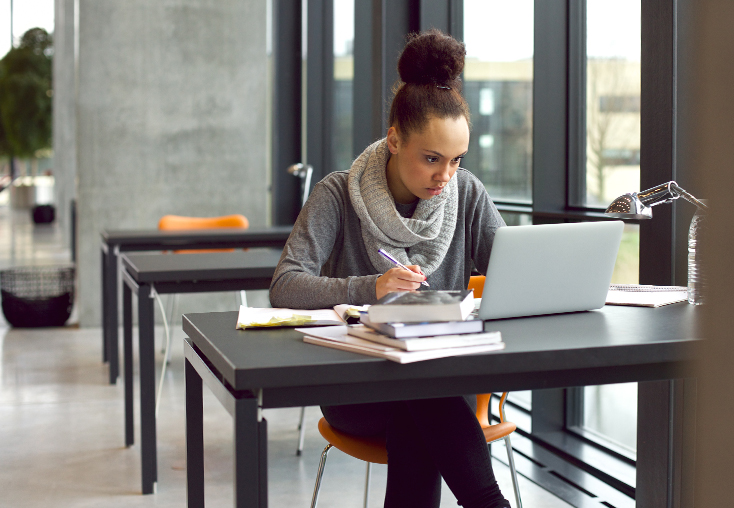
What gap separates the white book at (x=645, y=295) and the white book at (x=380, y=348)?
1.78 feet

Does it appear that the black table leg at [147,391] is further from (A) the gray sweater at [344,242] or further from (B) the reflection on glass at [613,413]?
(B) the reflection on glass at [613,413]

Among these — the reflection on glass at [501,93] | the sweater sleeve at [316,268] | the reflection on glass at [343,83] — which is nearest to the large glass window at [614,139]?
the reflection on glass at [501,93]

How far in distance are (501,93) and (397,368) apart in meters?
2.23

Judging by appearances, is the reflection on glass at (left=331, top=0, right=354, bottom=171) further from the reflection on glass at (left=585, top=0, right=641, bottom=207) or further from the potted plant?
the potted plant

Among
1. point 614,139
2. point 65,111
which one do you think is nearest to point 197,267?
point 614,139

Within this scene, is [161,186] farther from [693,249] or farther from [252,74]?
[693,249]

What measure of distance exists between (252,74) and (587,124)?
10.7ft

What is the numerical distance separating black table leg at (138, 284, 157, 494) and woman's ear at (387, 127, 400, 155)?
1.08 metres

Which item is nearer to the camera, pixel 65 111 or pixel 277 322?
pixel 277 322

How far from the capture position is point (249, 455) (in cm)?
114

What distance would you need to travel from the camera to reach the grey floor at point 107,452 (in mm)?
2463

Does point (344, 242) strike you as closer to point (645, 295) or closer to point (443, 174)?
point (443, 174)

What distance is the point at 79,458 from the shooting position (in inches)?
111

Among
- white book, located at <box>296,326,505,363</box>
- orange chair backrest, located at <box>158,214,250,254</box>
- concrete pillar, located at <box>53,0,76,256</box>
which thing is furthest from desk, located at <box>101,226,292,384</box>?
concrete pillar, located at <box>53,0,76,256</box>
